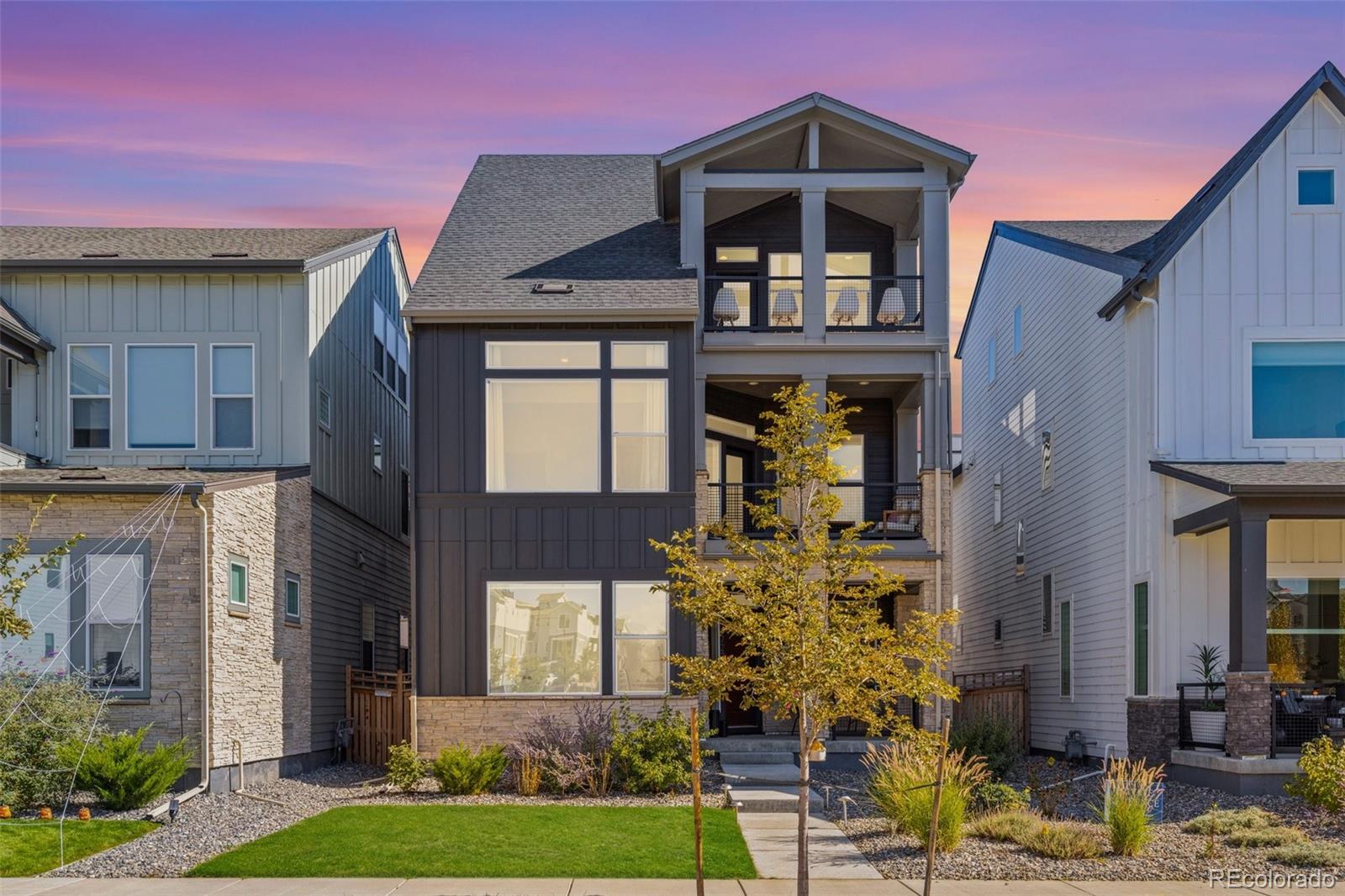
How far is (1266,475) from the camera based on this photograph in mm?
16672

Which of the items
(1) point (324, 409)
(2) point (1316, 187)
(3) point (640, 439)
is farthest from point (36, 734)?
(2) point (1316, 187)

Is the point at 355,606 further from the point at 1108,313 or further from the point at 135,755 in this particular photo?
the point at 1108,313

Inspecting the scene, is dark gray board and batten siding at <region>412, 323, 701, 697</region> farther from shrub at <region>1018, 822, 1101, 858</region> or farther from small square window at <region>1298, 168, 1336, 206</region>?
small square window at <region>1298, 168, 1336, 206</region>

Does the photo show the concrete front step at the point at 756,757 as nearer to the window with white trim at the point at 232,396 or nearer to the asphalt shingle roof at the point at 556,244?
the asphalt shingle roof at the point at 556,244

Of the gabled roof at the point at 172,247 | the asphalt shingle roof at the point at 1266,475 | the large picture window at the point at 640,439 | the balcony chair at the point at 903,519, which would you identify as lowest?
the balcony chair at the point at 903,519

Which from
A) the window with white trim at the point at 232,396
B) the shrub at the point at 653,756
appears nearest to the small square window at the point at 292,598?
the window with white trim at the point at 232,396

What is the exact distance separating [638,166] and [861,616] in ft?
54.4

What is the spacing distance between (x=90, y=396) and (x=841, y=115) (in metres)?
11.9

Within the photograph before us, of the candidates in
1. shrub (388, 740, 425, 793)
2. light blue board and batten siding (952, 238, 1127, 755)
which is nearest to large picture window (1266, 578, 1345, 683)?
light blue board and batten siding (952, 238, 1127, 755)

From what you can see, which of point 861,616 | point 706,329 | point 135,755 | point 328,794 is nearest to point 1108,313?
point 706,329

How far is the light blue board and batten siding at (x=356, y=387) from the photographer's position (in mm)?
20641

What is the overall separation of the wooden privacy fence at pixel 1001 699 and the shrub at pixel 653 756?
21.4ft

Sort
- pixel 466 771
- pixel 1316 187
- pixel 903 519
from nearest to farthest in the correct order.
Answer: pixel 466 771, pixel 1316 187, pixel 903 519

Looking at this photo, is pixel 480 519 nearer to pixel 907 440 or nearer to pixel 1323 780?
pixel 907 440
